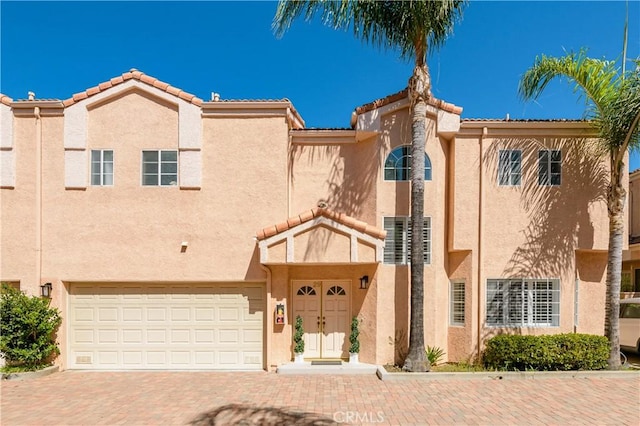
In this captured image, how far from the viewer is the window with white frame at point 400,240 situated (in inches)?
439

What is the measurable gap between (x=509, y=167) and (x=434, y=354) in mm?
6250

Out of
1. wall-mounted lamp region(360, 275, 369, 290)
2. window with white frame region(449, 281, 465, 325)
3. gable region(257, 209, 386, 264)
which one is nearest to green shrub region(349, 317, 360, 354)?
wall-mounted lamp region(360, 275, 369, 290)

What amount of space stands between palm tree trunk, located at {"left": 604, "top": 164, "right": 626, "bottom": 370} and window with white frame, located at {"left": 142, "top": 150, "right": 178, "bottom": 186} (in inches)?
508

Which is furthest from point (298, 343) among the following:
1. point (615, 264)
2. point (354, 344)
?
point (615, 264)

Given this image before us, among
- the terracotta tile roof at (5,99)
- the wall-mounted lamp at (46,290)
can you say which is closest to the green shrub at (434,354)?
the wall-mounted lamp at (46,290)

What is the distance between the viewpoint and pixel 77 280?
10.9m

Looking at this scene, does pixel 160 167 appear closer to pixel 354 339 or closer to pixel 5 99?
pixel 5 99

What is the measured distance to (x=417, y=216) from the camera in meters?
10.2

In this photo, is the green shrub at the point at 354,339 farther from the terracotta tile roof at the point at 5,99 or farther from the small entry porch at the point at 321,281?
the terracotta tile roof at the point at 5,99

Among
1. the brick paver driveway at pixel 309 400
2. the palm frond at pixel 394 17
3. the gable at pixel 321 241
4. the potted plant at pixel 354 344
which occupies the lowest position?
the brick paver driveway at pixel 309 400

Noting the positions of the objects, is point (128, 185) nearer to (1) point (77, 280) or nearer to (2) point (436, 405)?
(1) point (77, 280)

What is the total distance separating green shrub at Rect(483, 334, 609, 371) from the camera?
9961mm

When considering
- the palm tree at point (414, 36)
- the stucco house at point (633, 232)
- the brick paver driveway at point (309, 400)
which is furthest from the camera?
the stucco house at point (633, 232)

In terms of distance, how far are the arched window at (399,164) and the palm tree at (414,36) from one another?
1054mm
